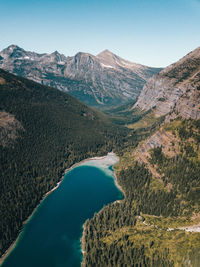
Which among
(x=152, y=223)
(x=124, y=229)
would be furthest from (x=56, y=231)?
(x=152, y=223)

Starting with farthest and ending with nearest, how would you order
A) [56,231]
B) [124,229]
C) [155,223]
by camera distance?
[56,231]
[155,223]
[124,229]

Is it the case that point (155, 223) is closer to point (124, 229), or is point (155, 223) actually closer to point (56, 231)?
point (124, 229)

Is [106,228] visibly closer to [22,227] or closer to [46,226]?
[46,226]

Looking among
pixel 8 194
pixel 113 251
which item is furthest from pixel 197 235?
pixel 8 194

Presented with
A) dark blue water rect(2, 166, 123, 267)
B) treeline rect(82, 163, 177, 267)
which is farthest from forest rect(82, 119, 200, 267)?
dark blue water rect(2, 166, 123, 267)

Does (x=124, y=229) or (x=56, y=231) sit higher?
(x=124, y=229)

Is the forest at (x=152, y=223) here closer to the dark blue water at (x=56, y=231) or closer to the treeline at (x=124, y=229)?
the treeline at (x=124, y=229)

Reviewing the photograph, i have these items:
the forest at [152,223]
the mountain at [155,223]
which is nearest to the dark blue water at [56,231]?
the mountain at [155,223]

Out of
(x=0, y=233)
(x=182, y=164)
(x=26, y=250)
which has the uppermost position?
(x=182, y=164)
